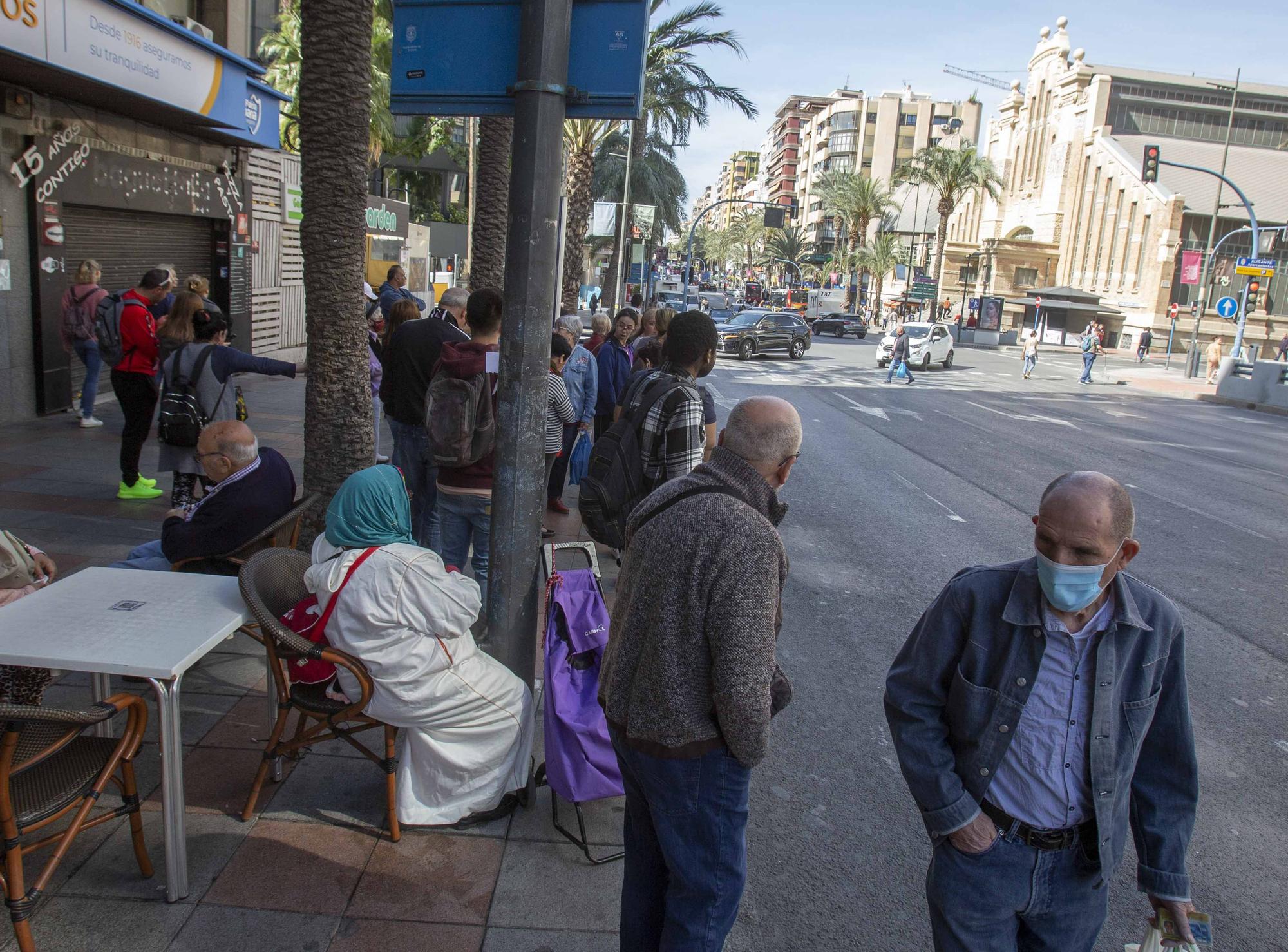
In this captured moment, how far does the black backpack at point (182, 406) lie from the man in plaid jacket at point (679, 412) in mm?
3170

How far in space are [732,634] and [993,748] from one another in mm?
657

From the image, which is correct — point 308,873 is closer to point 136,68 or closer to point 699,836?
point 699,836

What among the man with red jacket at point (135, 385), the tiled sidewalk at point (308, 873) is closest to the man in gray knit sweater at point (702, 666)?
the tiled sidewalk at point (308, 873)

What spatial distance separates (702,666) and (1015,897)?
90 cm

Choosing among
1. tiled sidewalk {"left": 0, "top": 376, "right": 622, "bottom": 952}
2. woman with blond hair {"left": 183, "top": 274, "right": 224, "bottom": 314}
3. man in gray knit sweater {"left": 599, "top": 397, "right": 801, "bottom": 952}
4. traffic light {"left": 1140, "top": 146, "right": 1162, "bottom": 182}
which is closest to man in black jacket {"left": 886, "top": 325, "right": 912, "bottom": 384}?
traffic light {"left": 1140, "top": 146, "right": 1162, "bottom": 182}

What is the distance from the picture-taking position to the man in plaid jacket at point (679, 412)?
4535 mm

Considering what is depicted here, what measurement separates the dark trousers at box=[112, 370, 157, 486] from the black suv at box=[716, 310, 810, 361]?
24.8 m

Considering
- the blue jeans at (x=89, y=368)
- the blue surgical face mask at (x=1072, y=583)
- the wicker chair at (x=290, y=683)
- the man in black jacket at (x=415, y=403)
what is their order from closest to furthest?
the blue surgical face mask at (x=1072, y=583), the wicker chair at (x=290, y=683), the man in black jacket at (x=415, y=403), the blue jeans at (x=89, y=368)

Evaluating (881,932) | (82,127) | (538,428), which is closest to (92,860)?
(538,428)

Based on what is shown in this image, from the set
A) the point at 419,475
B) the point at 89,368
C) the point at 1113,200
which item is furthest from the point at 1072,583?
the point at 1113,200

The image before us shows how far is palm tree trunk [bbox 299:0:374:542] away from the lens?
616cm

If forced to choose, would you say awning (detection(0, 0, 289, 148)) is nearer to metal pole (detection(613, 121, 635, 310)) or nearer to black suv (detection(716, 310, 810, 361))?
metal pole (detection(613, 121, 635, 310))

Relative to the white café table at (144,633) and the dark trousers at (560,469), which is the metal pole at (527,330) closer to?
the white café table at (144,633)

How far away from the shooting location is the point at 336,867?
3.37 meters
